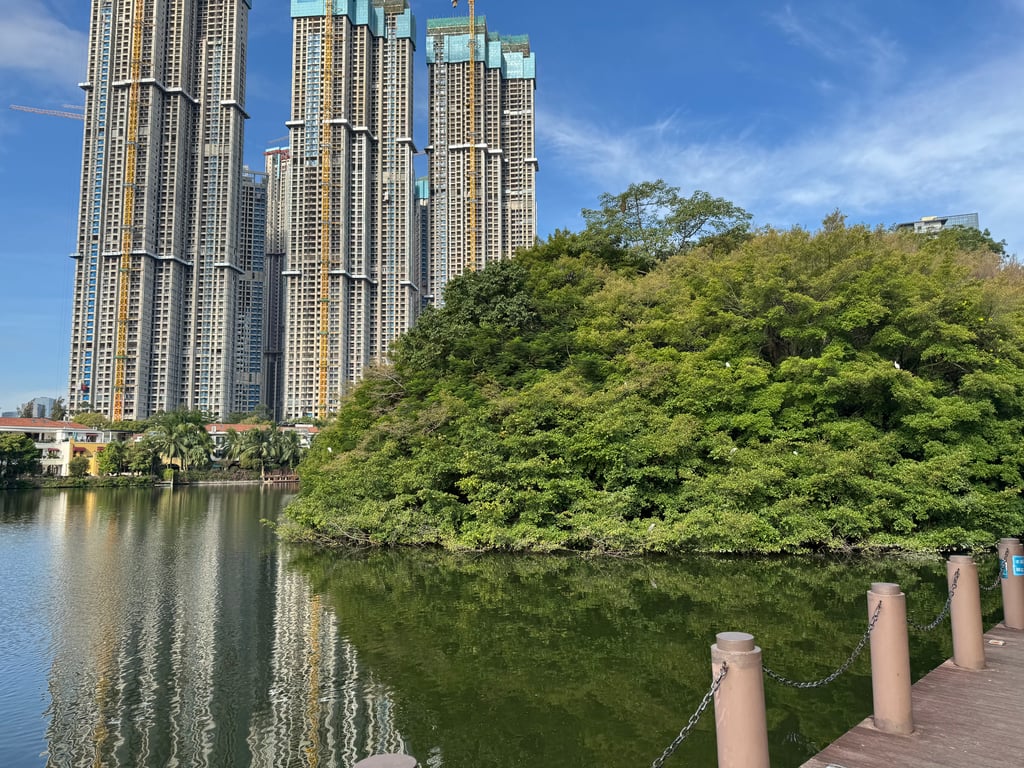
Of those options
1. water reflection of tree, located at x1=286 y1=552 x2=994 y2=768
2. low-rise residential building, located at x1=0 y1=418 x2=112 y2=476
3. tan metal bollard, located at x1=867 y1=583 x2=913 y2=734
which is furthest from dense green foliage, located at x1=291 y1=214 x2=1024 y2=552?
low-rise residential building, located at x1=0 y1=418 x2=112 y2=476

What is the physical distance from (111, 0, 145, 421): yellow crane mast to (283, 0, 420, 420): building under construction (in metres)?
21.6

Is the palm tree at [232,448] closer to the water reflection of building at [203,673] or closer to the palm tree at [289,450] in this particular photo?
the palm tree at [289,450]

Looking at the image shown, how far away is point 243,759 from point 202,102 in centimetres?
11167

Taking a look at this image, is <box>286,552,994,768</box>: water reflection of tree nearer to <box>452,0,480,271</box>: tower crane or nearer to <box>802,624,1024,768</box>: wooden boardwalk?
<box>802,624,1024,768</box>: wooden boardwalk

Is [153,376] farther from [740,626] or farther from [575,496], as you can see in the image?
[740,626]

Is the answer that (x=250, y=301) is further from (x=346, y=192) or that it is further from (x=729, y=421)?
(x=729, y=421)

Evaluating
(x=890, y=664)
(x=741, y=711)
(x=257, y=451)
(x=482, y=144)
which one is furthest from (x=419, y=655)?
(x=482, y=144)

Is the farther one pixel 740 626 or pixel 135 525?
pixel 135 525

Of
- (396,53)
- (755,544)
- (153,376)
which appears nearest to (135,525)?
(755,544)

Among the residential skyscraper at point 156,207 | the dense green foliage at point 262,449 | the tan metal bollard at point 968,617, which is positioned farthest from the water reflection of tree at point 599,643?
the residential skyscraper at point 156,207

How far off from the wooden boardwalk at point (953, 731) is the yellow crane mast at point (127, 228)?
10174 centimetres

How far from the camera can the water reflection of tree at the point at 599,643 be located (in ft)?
24.2

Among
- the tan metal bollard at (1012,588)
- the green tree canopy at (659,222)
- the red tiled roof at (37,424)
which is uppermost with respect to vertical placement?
the green tree canopy at (659,222)

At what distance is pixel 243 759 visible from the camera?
278 inches
